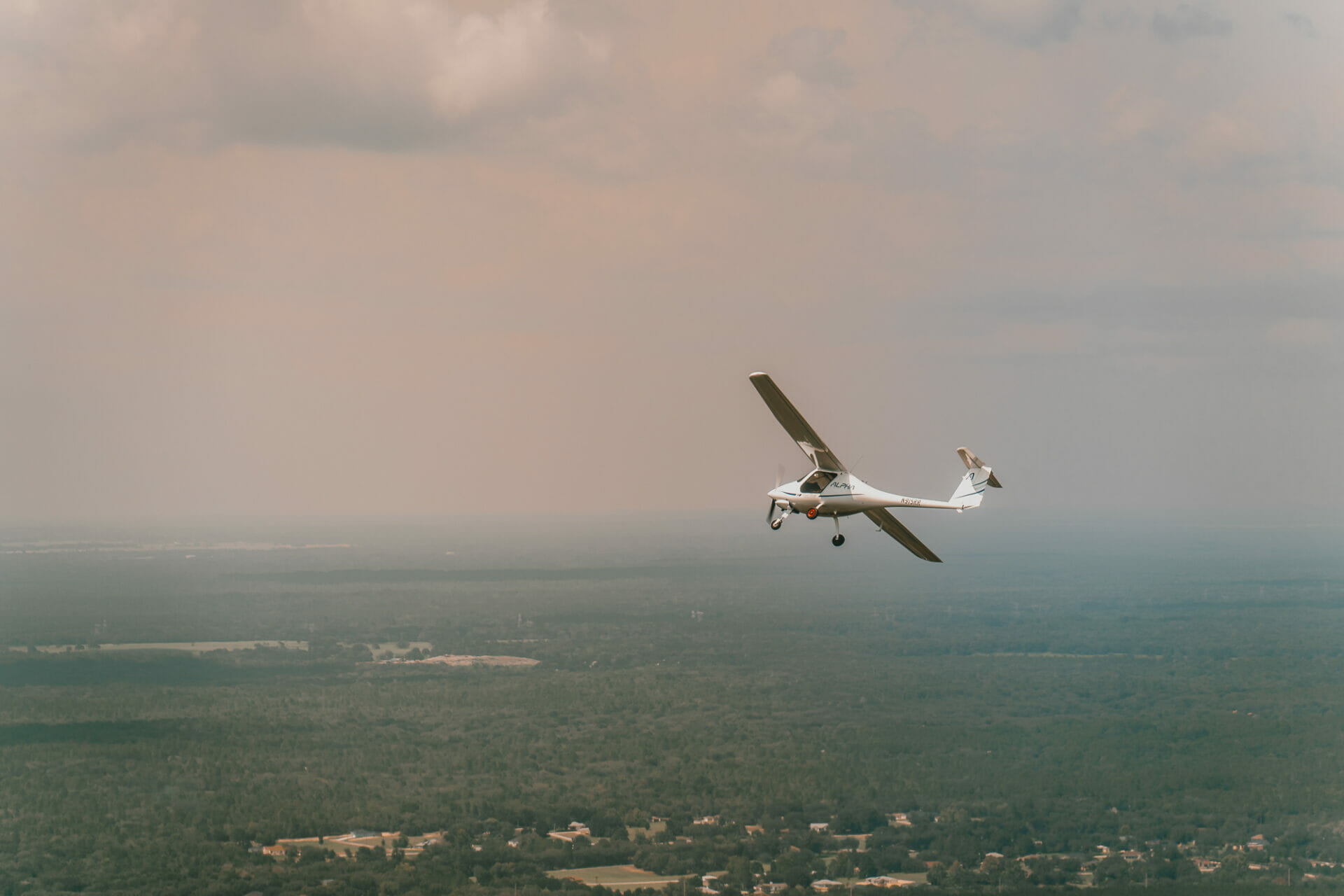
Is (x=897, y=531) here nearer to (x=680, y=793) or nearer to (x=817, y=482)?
(x=817, y=482)

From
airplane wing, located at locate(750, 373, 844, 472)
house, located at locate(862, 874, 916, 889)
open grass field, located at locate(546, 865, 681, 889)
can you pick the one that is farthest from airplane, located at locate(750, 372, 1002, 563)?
house, located at locate(862, 874, 916, 889)

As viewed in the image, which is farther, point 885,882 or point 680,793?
point 680,793

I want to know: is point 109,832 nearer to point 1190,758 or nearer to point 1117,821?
point 1117,821

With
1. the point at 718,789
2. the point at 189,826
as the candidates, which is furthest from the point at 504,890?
the point at 189,826

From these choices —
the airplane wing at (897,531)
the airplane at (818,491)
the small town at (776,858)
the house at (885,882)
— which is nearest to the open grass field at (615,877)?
the small town at (776,858)

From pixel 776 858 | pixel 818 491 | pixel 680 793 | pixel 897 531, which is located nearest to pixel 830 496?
pixel 818 491
